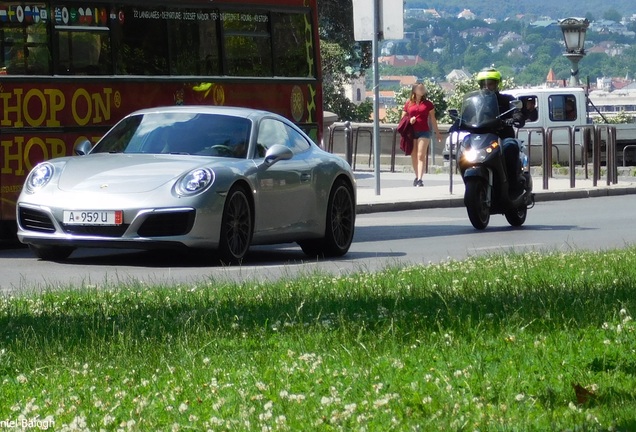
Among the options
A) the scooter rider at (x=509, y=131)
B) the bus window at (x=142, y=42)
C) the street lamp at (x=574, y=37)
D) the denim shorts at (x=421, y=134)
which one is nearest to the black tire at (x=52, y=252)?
the bus window at (x=142, y=42)

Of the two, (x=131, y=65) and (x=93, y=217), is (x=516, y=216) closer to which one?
(x=131, y=65)

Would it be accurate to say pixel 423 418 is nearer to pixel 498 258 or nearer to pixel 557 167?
pixel 498 258

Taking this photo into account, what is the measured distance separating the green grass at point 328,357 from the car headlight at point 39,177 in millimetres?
3812

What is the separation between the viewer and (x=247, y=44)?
62.6ft

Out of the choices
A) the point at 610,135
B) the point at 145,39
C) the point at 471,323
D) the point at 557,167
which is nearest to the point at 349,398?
the point at 471,323

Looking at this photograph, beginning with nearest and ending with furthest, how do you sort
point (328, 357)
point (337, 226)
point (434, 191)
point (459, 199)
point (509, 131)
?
point (328, 357)
point (337, 226)
point (509, 131)
point (459, 199)
point (434, 191)

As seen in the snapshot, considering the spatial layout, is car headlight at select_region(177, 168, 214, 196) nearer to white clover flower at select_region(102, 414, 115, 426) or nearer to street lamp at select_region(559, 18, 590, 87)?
white clover flower at select_region(102, 414, 115, 426)

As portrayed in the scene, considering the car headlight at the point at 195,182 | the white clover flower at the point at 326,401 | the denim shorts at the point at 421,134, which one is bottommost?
the white clover flower at the point at 326,401

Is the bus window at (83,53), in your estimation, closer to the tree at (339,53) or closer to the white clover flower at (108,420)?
the white clover flower at (108,420)

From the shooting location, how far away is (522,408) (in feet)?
18.0

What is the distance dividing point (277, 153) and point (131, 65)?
3.73 metres

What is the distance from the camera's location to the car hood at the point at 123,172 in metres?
13.5

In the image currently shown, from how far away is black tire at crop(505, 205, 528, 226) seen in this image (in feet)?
64.2

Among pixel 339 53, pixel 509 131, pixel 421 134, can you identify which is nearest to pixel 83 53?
pixel 509 131
